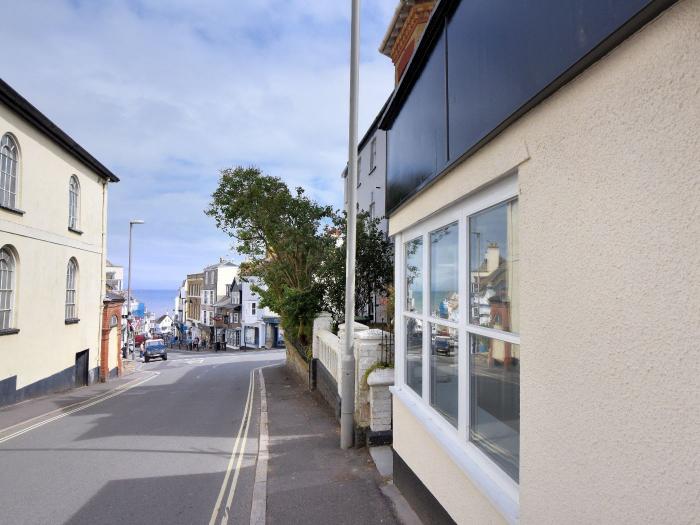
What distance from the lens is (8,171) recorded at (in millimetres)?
12391

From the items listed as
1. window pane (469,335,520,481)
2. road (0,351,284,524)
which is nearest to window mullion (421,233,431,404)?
window pane (469,335,520,481)

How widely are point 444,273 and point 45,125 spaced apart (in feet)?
47.4

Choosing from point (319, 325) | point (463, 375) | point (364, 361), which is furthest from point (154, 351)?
point (463, 375)

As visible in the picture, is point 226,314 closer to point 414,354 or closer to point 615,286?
point 414,354

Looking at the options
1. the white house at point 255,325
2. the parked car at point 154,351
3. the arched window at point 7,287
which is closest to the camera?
the arched window at point 7,287

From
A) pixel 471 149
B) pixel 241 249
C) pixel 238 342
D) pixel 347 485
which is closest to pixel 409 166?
pixel 471 149

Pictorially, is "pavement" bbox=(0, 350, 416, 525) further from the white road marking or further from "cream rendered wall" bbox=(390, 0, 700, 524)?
"cream rendered wall" bbox=(390, 0, 700, 524)

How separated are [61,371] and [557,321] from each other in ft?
56.8

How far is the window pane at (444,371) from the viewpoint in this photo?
361cm

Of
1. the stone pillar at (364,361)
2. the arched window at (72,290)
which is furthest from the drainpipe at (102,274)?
the stone pillar at (364,361)

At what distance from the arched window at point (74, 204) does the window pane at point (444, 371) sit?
15.9 metres

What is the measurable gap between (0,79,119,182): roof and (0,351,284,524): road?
8.01 metres

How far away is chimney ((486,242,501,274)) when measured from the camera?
292 centimetres

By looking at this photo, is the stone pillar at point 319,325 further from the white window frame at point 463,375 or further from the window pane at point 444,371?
the window pane at point 444,371
